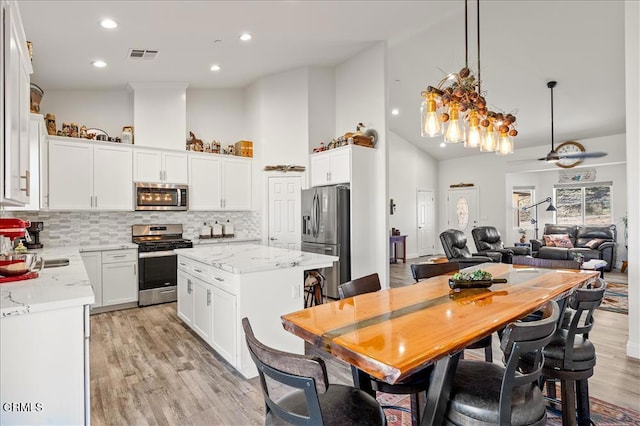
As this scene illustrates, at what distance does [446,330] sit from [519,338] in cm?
27

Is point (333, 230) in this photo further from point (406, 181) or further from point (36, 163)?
point (406, 181)

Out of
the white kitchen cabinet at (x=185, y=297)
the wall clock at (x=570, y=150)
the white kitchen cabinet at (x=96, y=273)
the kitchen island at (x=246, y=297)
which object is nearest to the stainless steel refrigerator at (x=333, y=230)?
the kitchen island at (x=246, y=297)

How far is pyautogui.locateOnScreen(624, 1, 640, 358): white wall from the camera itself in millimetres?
3113

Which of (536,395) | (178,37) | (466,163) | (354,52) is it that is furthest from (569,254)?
(178,37)

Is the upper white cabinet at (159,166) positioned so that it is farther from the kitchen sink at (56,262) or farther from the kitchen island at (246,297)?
the kitchen island at (246,297)

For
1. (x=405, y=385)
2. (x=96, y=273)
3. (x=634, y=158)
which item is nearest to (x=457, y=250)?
(x=634, y=158)

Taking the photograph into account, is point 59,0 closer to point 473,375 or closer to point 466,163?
point 473,375

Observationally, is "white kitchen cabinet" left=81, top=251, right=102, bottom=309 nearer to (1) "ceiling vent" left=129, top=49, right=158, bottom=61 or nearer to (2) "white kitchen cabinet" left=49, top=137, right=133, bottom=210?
(2) "white kitchen cabinet" left=49, top=137, right=133, bottom=210

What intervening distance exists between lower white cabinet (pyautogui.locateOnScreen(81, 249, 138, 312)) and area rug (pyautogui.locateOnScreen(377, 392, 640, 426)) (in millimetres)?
3851

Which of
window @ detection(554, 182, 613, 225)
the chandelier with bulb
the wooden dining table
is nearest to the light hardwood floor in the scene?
the wooden dining table

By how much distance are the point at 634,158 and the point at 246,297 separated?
3.60m

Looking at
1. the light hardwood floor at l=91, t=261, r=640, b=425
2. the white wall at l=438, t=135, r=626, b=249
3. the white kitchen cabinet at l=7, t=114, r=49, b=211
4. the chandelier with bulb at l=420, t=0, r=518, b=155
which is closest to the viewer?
the light hardwood floor at l=91, t=261, r=640, b=425

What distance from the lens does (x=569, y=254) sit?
6.72 m

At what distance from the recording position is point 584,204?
29.3 ft
